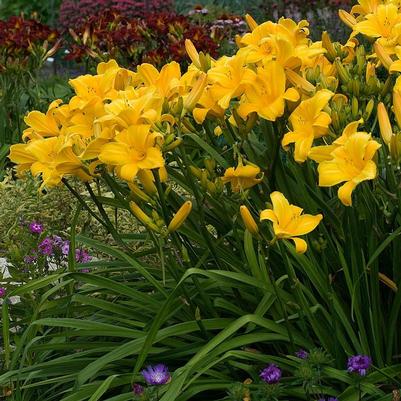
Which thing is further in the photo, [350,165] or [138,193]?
[138,193]

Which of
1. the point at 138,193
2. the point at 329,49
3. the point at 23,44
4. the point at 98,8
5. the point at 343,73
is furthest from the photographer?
the point at 98,8

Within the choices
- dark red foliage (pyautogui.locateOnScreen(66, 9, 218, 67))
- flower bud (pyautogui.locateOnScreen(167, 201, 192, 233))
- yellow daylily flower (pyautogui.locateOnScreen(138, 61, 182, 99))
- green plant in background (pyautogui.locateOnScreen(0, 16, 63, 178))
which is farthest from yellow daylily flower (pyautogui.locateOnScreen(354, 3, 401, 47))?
green plant in background (pyautogui.locateOnScreen(0, 16, 63, 178))

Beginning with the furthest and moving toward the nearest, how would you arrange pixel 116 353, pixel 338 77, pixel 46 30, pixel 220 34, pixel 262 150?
pixel 220 34 < pixel 46 30 < pixel 262 150 < pixel 338 77 < pixel 116 353

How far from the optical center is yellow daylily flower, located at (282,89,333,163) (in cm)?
246

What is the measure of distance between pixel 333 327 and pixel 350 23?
99cm

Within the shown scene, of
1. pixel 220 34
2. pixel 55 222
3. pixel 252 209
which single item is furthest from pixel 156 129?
pixel 220 34

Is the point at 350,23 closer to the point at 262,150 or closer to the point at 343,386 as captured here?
the point at 262,150

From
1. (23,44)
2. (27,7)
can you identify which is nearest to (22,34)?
(23,44)

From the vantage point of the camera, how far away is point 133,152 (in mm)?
2334

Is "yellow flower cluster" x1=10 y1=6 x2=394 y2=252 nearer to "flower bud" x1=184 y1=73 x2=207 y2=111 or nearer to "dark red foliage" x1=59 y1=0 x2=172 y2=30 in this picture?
"flower bud" x1=184 y1=73 x2=207 y2=111

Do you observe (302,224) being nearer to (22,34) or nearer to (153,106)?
(153,106)

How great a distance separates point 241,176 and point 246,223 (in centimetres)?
25

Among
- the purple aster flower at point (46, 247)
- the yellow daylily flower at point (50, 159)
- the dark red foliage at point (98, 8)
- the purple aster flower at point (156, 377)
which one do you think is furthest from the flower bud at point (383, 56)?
the dark red foliage at point (98, 8)

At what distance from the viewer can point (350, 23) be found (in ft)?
9.88
